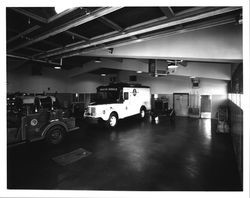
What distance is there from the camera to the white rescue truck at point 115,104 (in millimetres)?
8383

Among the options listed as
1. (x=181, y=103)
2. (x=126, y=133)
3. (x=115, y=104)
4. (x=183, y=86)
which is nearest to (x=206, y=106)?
(x=181, y=103)

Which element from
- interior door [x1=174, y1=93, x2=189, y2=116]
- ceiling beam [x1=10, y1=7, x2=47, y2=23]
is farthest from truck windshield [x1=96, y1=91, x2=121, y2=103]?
interior door [x1=174, y1=93, x2=189, y2=116]

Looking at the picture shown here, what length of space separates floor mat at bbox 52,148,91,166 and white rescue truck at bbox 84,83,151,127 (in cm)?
293

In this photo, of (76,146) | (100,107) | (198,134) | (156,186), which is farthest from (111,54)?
(198,134)

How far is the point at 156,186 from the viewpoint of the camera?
3.39 m

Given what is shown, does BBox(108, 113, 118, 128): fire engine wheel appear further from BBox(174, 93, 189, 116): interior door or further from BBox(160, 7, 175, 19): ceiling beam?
→ BBox(174, 93, 189, 116): interior door

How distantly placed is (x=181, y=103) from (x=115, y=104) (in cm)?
745

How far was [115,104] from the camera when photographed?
924cm

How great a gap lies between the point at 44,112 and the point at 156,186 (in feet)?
16.1

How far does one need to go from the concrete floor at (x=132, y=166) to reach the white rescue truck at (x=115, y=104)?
1938 mm

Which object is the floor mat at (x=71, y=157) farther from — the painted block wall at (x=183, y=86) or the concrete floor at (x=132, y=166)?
the painted block wall at (x=183, y=86)

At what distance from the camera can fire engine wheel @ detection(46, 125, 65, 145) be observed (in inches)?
237

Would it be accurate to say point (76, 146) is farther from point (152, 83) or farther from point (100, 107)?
point (152, 83)

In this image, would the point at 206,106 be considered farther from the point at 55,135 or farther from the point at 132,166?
the point at 55,135
